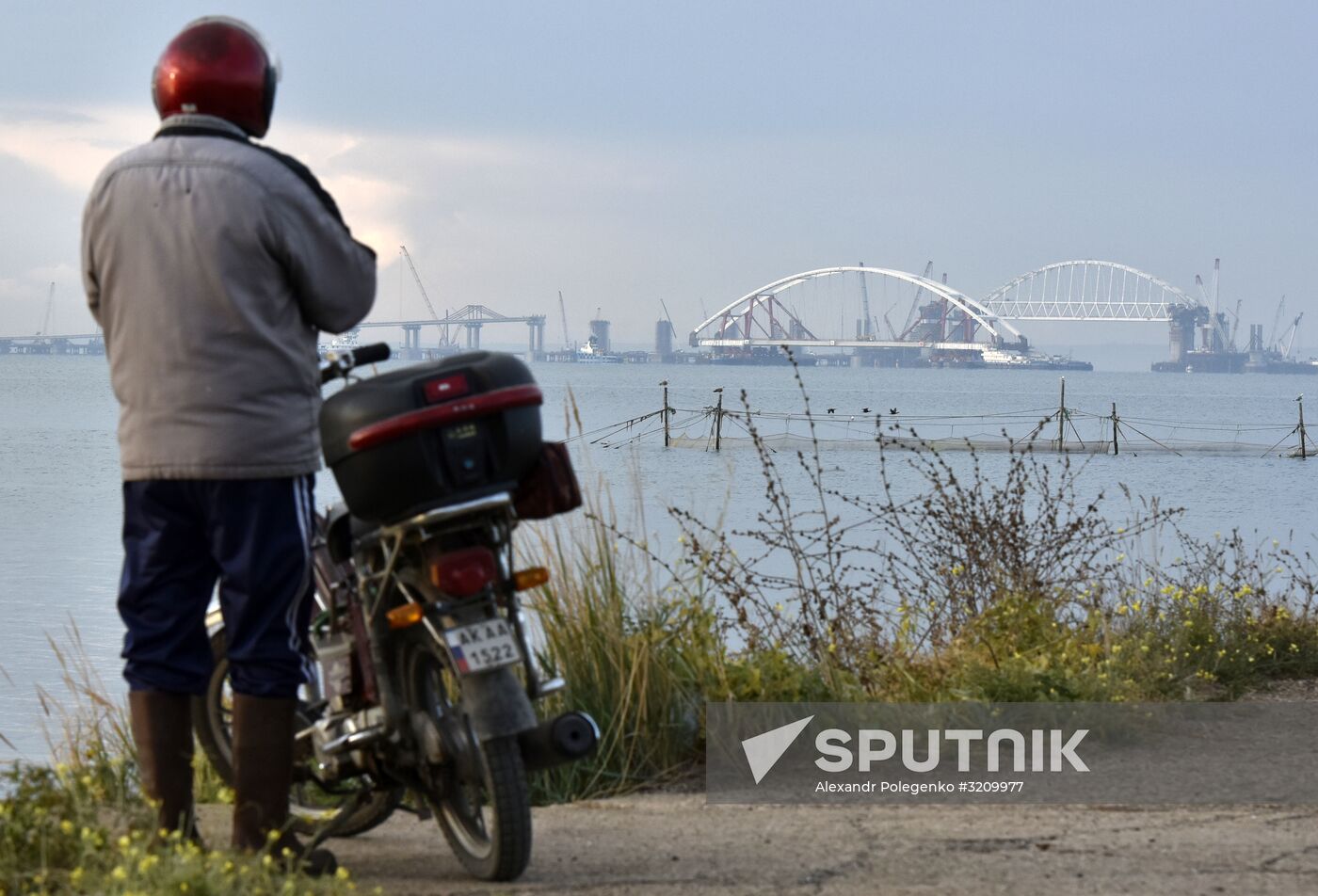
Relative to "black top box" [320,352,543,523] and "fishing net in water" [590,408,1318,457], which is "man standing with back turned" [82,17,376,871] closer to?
"black top box" [320,352,543,523]

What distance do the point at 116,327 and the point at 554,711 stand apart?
80.6 inches

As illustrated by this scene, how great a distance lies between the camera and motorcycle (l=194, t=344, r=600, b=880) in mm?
2900

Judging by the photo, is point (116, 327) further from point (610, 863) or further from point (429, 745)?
point (610, 863)

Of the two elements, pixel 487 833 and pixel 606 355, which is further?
pixel 606 355

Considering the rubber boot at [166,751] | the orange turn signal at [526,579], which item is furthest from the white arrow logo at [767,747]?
the rubber boot at [166,751]

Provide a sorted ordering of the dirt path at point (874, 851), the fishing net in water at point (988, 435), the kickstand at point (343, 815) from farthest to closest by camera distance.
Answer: the fishing net in water at point (988, 435) → the dirt path at point (874, 851) → the kickstand at point (343, 815)

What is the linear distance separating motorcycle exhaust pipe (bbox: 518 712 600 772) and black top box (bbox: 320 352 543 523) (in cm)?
49

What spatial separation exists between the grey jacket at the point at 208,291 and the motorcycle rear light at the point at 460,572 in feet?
1.04

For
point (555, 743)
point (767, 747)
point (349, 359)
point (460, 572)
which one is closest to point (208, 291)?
point (349, 359)

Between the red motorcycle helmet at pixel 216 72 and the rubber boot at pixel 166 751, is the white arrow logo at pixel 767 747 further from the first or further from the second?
the red motorcycle helmet at pixel 216 72

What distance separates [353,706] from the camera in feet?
10.7

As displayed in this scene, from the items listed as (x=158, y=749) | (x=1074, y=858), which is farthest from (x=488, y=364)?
(x=1074, y=858)

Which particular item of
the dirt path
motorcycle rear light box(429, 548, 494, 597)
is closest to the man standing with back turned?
motorcycle rear light box(429, 548, 494, 597)

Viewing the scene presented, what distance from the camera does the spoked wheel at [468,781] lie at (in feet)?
9.91
